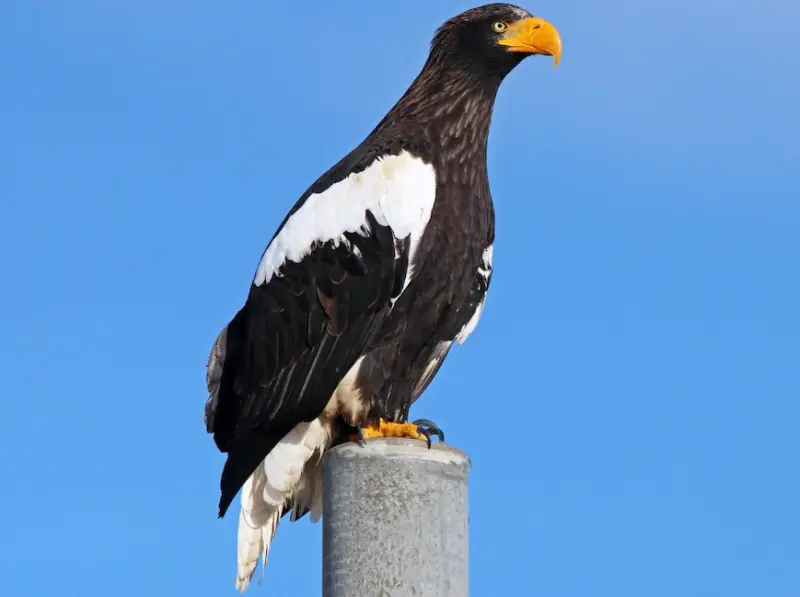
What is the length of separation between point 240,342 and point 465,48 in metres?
2.08

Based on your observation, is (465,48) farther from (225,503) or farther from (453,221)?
(225,503)

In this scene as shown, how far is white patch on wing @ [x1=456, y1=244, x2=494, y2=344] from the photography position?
7418 mm

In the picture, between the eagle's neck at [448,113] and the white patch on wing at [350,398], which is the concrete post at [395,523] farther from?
the eagle's neck at [448,113]

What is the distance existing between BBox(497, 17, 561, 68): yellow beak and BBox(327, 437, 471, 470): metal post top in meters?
2.93

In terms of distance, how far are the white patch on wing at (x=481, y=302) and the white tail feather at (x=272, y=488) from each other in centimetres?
92

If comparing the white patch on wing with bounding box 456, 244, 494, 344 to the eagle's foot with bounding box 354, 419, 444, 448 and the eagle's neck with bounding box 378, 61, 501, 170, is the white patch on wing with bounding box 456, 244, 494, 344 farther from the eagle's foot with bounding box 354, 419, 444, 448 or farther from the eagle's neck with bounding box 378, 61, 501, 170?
the eagle's foot with bounding box 354, 419, 444, 448

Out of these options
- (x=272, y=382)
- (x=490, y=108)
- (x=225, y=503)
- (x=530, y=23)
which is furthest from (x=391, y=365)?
(x=530, y=23)

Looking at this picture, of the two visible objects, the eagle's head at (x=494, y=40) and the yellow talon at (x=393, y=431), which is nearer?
the yellow talon at (x=393, y=431)

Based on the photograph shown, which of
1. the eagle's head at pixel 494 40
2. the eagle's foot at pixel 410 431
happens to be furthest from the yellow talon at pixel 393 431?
the eagle's head at pixel 494 40

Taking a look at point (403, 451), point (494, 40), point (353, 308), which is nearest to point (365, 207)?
point (353, 308)

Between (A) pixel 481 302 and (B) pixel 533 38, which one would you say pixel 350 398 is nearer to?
(A) pixel 481 302

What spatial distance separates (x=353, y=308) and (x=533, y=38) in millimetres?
1889

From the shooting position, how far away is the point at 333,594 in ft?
16.6

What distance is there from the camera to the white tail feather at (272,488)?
23.6 ft
